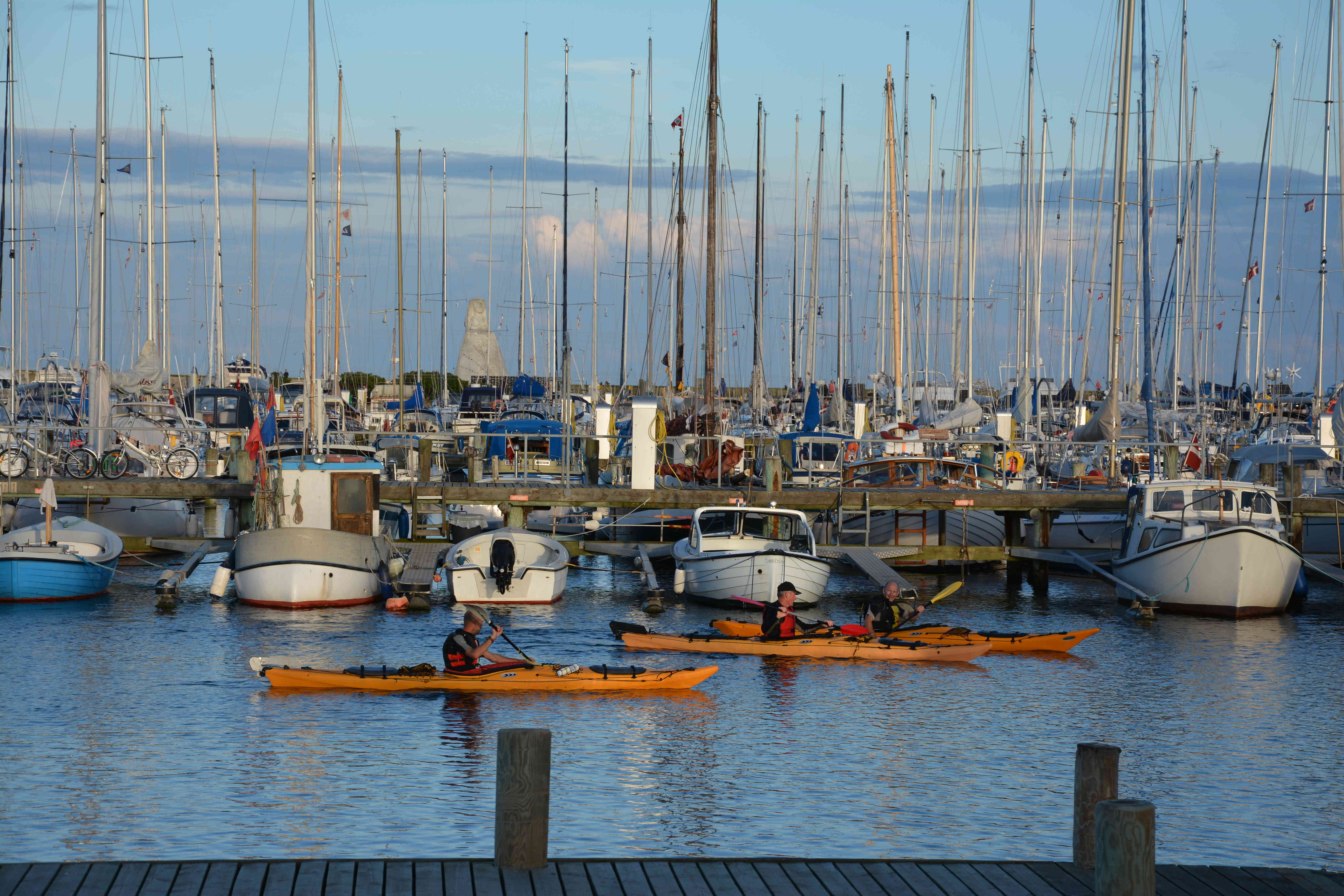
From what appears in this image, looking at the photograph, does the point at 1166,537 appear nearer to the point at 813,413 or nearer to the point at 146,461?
the point at 813,413

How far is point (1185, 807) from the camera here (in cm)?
1347

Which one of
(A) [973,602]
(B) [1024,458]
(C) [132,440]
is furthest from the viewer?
(B) [1024,458]

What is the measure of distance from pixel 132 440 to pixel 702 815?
84.3 feet

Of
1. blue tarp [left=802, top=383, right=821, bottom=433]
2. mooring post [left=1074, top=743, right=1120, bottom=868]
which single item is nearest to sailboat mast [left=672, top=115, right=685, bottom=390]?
blue tarp [left=802, top=383, right=821, bottom=433]

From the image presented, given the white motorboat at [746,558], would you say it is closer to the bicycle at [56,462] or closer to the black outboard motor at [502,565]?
the black outboard motor at [502,565]

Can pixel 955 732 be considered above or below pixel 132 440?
below

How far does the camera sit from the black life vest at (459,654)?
18.1 m

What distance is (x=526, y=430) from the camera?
4275cm

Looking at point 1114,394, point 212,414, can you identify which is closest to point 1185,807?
point 1114,394

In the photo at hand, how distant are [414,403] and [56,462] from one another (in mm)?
25087

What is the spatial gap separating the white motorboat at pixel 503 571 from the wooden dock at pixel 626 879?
17.4m

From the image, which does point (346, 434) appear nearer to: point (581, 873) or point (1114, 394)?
point (1114, 394)

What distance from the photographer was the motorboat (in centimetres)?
2541

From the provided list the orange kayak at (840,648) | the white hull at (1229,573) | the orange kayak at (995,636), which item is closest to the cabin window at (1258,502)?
the white hull at (1229,573)
